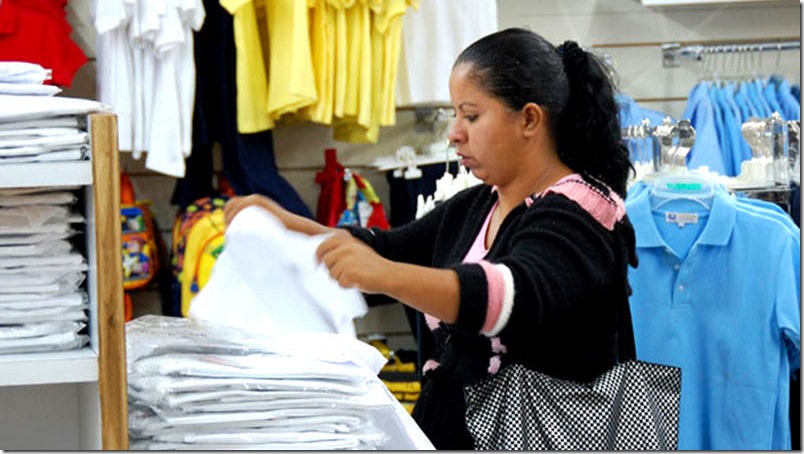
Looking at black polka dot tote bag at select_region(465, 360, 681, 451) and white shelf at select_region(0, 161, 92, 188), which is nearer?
white shelf at select_region(0, 161, 92, 188)

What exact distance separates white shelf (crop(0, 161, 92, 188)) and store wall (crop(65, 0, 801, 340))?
2.59 metres

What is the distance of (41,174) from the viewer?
3.86 feet

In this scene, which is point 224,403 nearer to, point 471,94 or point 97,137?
point 97,137

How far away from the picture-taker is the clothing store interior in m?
1.20

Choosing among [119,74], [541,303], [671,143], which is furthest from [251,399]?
[119,74]

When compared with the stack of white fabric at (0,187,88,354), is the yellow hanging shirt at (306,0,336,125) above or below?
above

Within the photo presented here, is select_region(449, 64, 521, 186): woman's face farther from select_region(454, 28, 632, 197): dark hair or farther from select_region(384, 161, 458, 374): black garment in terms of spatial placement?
select_region(384, 161, 458, 374): black garment

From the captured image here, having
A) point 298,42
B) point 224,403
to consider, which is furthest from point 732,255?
point 298,42

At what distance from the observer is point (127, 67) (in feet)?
10.5

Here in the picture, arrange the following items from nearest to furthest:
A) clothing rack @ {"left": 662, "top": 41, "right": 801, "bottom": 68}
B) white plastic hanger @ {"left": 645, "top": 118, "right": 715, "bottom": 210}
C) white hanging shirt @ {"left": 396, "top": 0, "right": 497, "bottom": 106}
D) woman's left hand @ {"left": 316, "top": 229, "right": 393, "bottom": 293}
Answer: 1. woman's left hand @ {"left": 316, "top": 229, "right": 393, "bottom": 293}
2. white plastic hanger @ {"left": 645, "top": 118, "right": 715, "bottom": 210}
3. white hanging shirt @ {"left": 396, "top": 0, "right": 497, "bottom": 106}
4. clothing rack @ {"left": 662, "top": 41, "right": 801, "bottom": 68}

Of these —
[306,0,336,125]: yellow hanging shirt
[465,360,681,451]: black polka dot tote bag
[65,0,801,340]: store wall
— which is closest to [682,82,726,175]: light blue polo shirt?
[65,0,801,340]: store wall

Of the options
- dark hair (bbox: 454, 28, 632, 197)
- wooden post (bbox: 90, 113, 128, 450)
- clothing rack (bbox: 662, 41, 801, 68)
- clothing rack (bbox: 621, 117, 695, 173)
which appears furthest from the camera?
clothing rack (bbox: 662, 41, 801, 68)

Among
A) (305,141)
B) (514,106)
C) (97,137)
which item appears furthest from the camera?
(305,141)

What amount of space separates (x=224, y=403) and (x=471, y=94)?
0.72 metres
